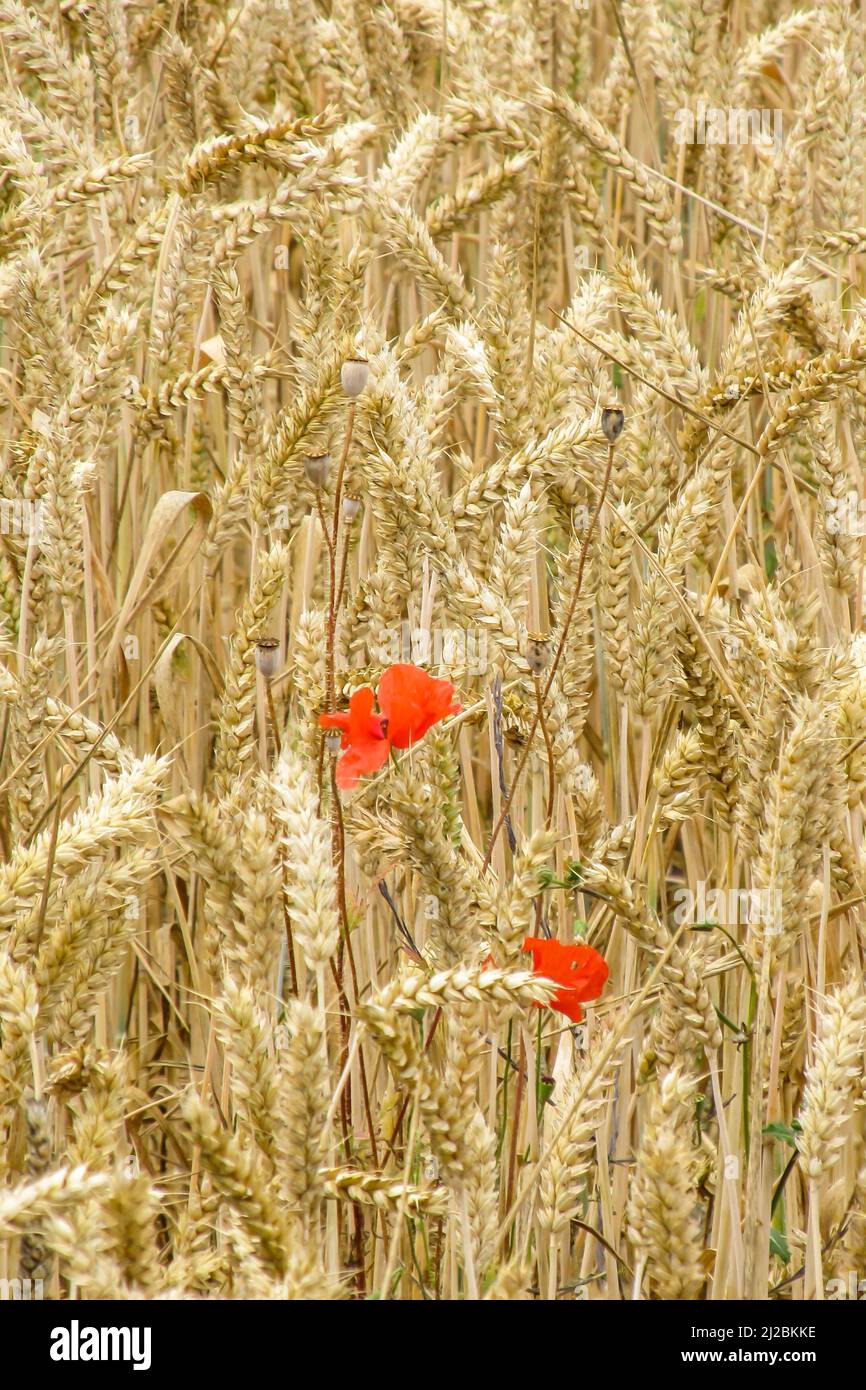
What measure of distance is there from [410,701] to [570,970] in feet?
0.89

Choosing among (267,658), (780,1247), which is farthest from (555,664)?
(780,1247)

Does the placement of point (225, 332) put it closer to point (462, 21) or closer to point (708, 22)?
point (462, 21)

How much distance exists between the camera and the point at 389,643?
1.50m

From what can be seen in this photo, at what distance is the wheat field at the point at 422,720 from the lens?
3.26ft

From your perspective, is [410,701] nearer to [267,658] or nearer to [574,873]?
[267,658]

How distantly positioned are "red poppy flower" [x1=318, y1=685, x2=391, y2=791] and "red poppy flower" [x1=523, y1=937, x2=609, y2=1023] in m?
0.21

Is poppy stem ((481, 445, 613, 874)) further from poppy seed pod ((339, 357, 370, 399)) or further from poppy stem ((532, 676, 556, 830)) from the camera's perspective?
poppy seed pod ((339, 357, 370, 399))

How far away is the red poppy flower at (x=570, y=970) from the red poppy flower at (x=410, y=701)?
0.68 feet

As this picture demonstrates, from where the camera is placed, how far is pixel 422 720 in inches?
45.7

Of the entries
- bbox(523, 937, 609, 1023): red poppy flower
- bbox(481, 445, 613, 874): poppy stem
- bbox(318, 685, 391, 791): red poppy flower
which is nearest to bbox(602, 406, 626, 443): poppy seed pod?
bbox(481, 445, 613, 874): poppy stem

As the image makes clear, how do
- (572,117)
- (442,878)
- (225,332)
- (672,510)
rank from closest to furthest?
1. (442,878)
2. (672,510)
3. (225,332)
4. (572,117)

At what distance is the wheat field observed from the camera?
0.99m

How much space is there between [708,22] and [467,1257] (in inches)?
81.0
